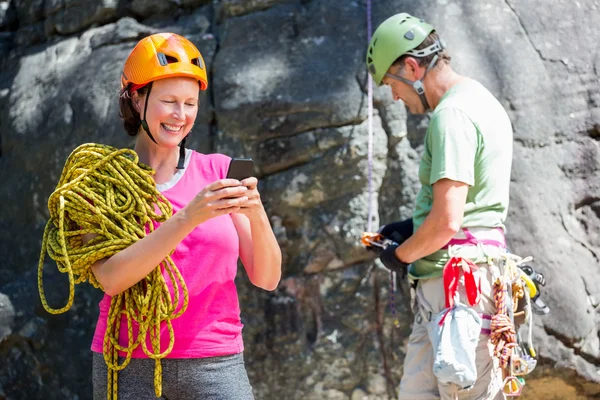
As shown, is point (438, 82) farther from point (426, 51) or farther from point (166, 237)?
point (166, 237)

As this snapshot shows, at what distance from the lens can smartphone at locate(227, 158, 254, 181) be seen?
2271 millimetres

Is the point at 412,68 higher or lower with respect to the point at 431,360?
higher

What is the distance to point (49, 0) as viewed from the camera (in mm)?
5812

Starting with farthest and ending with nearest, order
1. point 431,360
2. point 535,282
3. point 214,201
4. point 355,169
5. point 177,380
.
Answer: point 355,169
point 535,282
point 431,360
point 177,380
point 214,201

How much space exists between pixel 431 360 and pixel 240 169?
1.50 meters

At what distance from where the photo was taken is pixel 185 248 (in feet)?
8.10

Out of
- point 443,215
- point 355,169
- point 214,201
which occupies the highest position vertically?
point 214,201

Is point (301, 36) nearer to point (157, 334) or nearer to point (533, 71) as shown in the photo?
point (533, 71)

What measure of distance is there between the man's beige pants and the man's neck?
2.44 ft

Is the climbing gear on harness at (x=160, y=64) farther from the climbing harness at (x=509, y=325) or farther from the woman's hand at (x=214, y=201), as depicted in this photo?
the climbing harness at (x=509, y=325)

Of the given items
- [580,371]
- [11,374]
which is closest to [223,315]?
[580,371]

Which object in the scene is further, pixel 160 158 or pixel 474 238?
pixel 474 238

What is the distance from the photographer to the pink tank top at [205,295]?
2.43 meters

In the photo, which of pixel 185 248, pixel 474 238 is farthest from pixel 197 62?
pixel 474 238
